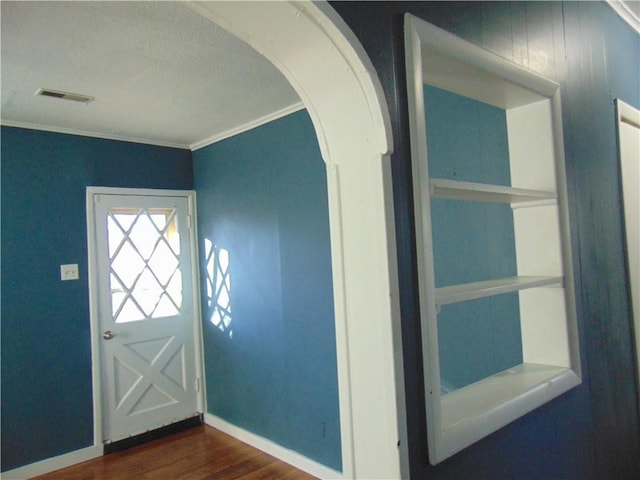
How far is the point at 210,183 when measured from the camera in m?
3.80

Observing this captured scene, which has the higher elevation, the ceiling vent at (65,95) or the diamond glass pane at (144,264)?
the ceiling vent at (65,95)

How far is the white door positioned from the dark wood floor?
0.23m

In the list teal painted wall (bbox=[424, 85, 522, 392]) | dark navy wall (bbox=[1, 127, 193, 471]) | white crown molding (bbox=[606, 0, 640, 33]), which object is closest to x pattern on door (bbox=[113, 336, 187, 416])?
dark navy wall (bbox=[1, 127, 193, 471])

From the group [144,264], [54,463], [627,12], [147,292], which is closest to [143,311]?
[147,292]

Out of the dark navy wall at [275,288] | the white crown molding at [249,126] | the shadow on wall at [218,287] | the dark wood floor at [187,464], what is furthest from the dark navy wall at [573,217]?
the shadow on wall at [218,287]

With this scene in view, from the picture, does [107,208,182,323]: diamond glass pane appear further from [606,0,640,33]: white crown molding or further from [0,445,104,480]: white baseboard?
[606,0,640,33]: white crown molding

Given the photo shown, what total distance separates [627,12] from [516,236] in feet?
5.22

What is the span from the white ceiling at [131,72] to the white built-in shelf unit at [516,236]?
939 mm

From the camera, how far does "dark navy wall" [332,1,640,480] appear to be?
1.07 metres

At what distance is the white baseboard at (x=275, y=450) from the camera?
2836 millimetres

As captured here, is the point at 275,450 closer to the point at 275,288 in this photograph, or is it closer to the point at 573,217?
the point at 275,288

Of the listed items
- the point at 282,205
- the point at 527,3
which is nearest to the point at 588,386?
the point at 527,3

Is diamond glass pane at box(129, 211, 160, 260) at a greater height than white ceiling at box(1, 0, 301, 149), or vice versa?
white ceiling at box(1, 0, 301, 149)

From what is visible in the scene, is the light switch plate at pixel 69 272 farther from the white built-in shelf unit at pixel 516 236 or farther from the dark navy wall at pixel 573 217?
the dark navy wall at pixel 573 217
